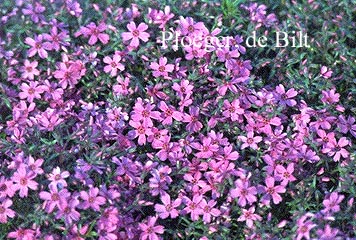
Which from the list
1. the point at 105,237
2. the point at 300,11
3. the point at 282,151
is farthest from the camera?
the point at 300,11

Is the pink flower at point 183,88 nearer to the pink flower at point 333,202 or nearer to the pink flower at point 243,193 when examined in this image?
the pink flower at point 243,193

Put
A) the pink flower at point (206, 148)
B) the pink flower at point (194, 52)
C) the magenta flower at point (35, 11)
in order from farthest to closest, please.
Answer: the magenta flower at point (35, 11) < the pink flower at point (194, 52) < the pink flower at point (206, 148)

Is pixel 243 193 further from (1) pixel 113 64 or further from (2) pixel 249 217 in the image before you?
(1) pixel 113 64

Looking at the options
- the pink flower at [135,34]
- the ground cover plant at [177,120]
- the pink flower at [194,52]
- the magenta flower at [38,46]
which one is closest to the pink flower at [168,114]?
the ground cover plant at [177,120]

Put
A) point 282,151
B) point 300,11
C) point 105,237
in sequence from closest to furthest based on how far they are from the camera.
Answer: point 105,237
point 282,151
point 300,11

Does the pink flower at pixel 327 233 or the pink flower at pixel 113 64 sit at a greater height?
the pink flower at pixel 113 64

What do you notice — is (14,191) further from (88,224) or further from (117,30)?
(117,30)

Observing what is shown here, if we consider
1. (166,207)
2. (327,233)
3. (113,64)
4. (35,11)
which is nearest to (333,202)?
(327,233)

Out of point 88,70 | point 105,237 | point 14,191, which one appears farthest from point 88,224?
point 88,70
